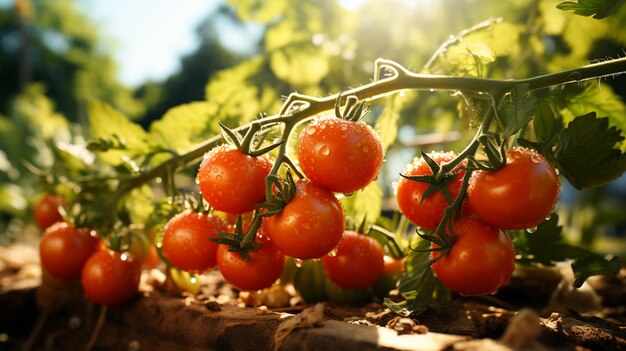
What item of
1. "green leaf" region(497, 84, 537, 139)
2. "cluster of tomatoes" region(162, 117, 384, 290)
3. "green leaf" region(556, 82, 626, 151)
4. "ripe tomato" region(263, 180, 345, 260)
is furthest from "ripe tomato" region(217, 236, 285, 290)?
"green leaf" region(556, 82, 626, 151)

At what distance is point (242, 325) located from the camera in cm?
92

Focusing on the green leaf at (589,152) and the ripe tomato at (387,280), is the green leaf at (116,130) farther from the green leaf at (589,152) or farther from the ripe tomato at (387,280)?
the green leaf at (589,152)

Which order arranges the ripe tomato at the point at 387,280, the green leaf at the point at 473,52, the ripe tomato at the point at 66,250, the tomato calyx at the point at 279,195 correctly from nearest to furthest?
the tomato calyx at the point at 279,195 → the green leaf at the point at 473,52 → the ripe tomato at the point at 387,280 → the ripe tomato at the point at 66,250

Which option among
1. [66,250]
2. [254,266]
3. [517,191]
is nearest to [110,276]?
[66,250]

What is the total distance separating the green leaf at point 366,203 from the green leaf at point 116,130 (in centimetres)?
54

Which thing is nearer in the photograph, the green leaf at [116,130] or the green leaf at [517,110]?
the green leaf at [517,110]

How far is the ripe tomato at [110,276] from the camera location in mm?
1192

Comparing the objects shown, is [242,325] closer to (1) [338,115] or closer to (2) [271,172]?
(2) [271,172]

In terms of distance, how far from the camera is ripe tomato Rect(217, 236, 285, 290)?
938mm

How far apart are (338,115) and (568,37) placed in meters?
1.18

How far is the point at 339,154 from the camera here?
798 mm

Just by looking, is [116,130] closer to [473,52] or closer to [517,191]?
[473,52]

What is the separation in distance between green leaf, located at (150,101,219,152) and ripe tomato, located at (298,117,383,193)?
20.8 inches

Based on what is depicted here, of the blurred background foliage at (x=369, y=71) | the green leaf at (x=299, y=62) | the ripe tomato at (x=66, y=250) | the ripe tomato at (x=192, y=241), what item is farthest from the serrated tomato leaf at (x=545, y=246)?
the green leaf at (x=299, y=62)
